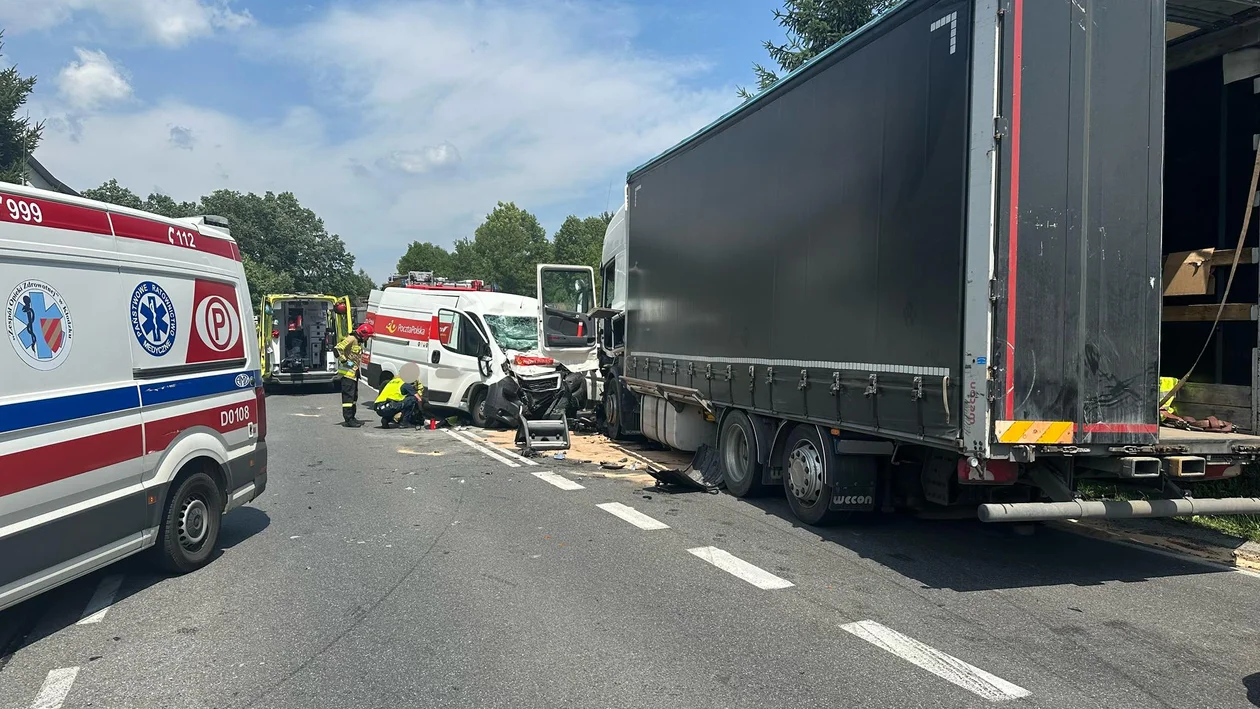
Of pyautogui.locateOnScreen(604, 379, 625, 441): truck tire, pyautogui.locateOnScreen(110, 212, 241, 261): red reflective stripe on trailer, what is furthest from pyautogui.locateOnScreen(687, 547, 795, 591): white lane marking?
pyautogui.locateOnScreen(604, 379, 625, 441): truck tire

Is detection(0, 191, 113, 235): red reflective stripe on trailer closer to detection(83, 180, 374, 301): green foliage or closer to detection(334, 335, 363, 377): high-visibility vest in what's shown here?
detection(334, 335, 363, 377): high-visibility vest

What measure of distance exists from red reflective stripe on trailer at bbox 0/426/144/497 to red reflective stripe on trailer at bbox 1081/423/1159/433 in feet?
20.0

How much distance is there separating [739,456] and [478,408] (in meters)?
7.63

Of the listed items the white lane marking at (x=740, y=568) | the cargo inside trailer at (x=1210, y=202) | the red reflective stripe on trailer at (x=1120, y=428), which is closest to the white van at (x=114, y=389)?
the white lane marking at (x=740, y=568)

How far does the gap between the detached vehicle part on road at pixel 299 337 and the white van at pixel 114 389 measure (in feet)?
55.0

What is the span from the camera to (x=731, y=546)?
666 centimetres

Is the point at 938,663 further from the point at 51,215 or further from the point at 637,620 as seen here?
the point at 51,215

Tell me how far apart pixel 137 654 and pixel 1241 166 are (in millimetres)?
8291

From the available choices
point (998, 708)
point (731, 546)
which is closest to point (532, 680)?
point (998, 708)

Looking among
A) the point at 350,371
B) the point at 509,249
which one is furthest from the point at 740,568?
the point at 509,249

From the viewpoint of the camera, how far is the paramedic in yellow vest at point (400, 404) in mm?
15180

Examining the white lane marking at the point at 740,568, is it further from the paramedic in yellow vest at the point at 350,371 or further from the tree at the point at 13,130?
the tree at the point at 13,130

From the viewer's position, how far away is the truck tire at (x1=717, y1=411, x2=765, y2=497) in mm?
8430

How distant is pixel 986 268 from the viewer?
4988 mm
